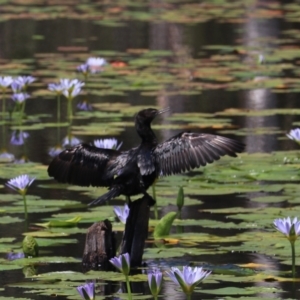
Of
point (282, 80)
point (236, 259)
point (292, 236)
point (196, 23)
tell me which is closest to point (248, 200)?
point (236, 259)

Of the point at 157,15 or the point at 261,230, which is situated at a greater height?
the point at 157,15

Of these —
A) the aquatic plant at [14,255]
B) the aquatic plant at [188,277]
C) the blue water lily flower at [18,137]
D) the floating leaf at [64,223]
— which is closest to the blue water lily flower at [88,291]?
the aquatic plant at [188,277]

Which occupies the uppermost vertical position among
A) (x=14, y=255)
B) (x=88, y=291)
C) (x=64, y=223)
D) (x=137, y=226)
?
(x=64, y=223)

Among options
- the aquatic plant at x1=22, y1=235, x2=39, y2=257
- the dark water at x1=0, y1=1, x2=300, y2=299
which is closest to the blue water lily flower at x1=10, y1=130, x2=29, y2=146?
the dark water at x1=0, y1=1, x2=300, y2=299

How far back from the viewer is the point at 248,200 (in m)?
7.66

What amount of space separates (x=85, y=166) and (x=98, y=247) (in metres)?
0.55

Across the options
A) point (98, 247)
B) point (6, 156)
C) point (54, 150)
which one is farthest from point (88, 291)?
point (54, 150)

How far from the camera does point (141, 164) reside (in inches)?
241

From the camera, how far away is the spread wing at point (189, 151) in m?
6.14

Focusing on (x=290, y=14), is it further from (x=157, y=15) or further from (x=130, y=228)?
(x=130, y=228)

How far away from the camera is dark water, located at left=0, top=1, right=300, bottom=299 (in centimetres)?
666

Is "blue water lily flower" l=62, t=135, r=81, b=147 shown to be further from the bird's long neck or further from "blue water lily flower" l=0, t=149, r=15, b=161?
the bird's long neck

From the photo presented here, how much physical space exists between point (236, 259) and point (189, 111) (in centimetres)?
577

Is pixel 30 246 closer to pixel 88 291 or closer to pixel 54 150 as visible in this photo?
pixel 88 291
